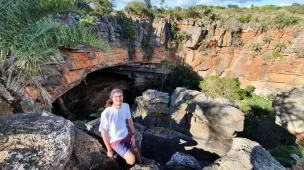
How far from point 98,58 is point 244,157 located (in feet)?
27.7

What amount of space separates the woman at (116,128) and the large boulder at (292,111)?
3.12 m

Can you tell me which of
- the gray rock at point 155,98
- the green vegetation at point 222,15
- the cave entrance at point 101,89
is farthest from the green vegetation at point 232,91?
the gray rock at point 155,98

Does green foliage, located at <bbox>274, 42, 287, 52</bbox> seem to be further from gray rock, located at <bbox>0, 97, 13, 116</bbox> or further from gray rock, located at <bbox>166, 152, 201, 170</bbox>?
gray rock, located at <bbox>0, 97, 13, 116</bbox>

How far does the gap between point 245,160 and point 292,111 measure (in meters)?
1.90

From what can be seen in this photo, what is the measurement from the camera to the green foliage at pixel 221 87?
12.5m

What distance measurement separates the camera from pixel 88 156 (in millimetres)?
2992

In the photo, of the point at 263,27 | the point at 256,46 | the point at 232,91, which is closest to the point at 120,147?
the point at 232,91

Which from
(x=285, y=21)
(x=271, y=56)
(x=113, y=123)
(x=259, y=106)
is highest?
(x=285, y=21)

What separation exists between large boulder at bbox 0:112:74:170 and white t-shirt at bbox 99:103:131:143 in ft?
1.45

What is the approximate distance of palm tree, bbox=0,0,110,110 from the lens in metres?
3.42

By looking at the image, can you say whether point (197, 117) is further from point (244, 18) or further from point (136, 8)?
point (244, 18)

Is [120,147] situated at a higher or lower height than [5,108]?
lower

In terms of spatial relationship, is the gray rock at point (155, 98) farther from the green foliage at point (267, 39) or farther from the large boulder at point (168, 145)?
the green foliage at point (267, 39)

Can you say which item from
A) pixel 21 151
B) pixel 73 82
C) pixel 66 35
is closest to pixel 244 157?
pixel 21 151
